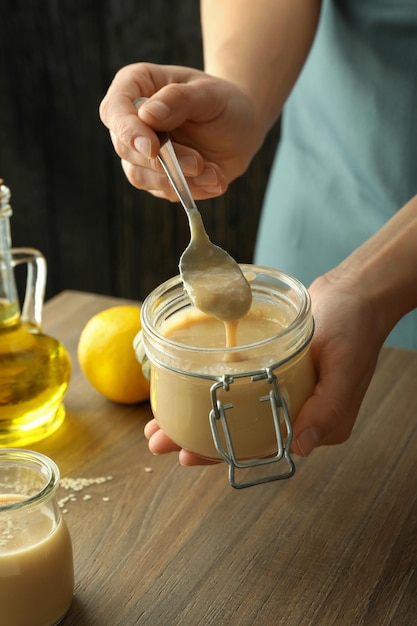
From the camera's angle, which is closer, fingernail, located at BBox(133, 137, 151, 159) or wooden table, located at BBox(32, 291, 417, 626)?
wooden table, located at BBox(32, 291, 417, 626)

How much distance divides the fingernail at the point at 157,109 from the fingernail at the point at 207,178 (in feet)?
0.35

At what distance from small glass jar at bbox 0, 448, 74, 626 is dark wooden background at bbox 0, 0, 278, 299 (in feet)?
4.89

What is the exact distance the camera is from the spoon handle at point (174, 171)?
30.5 inches

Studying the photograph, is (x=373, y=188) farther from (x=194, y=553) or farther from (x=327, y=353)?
(x=194, y=553)

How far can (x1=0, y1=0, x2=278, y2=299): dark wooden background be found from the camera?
1.98 meters

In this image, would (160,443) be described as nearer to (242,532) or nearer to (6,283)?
(242,532)

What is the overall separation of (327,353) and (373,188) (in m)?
0.55

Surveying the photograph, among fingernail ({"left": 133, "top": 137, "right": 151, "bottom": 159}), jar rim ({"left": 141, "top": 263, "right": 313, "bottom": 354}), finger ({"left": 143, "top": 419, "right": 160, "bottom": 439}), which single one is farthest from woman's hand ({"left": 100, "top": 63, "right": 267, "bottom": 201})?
finger ({"left": 143, "top": 419, "right": 160, "bottom": 439})

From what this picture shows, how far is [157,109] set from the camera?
842 mm

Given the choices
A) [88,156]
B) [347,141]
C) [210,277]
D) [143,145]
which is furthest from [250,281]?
[88,156]

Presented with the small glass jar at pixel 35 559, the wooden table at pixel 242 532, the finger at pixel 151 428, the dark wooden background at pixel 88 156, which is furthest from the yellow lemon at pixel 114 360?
the dark wooden background at pixel 88 156

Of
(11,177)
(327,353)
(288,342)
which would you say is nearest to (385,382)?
(327,353)

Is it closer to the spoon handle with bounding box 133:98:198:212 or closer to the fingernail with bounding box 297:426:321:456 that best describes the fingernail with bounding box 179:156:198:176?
the spoon handle with bounding box 133:98:198:212

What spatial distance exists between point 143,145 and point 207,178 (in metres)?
0.14
